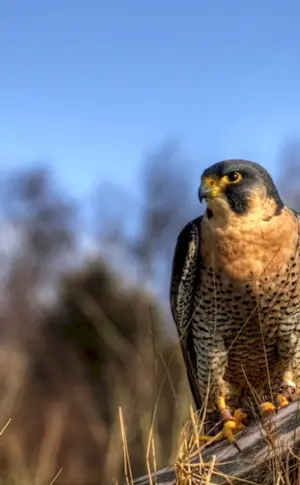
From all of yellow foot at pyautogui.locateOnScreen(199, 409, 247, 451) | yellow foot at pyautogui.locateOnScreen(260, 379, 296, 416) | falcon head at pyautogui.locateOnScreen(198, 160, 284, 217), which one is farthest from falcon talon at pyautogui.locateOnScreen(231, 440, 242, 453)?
falcon head at pyautogui.locateOnScreen(198, 160, 284, 217)

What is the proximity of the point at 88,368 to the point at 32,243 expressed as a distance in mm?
5060

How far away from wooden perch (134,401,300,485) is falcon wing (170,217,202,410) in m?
0.74

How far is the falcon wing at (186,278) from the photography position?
3.68 meters

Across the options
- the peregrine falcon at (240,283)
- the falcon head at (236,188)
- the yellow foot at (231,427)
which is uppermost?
the falcon head at (236,188)

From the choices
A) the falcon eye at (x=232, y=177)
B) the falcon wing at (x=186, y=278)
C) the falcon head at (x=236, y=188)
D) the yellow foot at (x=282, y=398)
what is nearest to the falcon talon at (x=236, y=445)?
the yellow foot at (x=282, y=398)

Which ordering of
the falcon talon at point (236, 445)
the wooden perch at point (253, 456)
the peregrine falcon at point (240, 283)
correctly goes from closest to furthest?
the wooden perch at point (253, 456) → the falcon talon at point (236, 445) → the peregrine falcon at point (240, 283)

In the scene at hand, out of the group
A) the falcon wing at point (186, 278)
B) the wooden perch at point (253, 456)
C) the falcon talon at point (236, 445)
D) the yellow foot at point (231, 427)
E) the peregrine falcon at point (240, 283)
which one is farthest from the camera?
the falcon wing at point (186, 278)

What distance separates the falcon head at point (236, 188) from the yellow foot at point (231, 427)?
91 centimetres

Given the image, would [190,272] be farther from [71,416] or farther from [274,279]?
[71,416]

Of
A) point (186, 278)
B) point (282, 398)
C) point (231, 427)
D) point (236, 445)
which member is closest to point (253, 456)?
point (236, 445)

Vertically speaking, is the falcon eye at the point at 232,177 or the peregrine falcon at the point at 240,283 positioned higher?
the falcon eye at the point at 232,177

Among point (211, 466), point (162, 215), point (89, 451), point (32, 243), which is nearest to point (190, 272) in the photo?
point (211, 466)

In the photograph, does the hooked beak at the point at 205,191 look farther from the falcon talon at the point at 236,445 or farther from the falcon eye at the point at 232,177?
the falcon talon at the point at 236,445

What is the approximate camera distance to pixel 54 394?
16312mm
